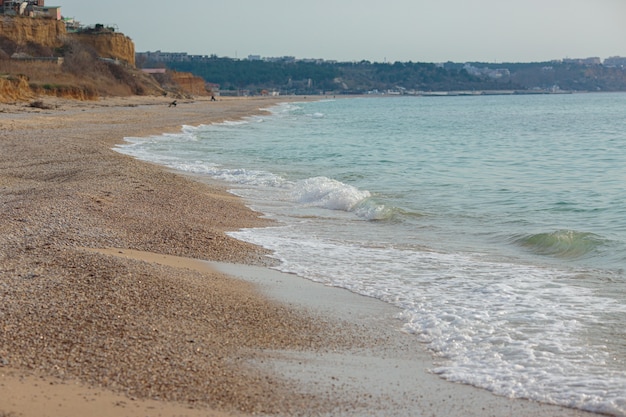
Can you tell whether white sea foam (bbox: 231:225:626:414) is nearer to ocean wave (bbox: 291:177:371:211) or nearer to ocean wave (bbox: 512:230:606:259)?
ocean wave (bbox: 512:230:606:259)

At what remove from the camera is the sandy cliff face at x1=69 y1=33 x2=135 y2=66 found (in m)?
84.7

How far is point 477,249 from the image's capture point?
10711mm

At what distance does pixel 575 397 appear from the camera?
519 cm

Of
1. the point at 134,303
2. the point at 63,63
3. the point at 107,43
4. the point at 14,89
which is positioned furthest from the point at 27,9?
the point at 134,303

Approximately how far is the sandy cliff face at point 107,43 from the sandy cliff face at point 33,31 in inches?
341

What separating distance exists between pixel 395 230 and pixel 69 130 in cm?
1812

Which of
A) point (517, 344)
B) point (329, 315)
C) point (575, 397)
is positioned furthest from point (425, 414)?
point (329, 315)

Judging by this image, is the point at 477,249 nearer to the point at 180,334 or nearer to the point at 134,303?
the point at 134,303

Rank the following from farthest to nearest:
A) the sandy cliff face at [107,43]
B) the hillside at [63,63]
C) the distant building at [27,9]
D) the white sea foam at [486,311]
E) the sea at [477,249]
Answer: the sandy cliff face at [107,43]
the distant building at [27,9]
the hillside at [63,63]
the sea at [477,249]
the white sea foam at [486,311]

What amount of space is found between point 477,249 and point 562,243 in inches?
49.2

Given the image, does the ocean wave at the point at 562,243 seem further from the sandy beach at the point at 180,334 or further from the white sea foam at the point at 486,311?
the sandy beach at the point at 180,334

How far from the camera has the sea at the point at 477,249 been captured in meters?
5.94

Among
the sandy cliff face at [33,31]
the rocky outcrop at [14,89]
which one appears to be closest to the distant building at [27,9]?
the sandy cliff face at [33,31]

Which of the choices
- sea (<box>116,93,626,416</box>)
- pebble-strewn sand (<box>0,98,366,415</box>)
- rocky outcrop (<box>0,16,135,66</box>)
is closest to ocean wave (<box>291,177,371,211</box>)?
sea (<box>116,93,626,416</box>)
